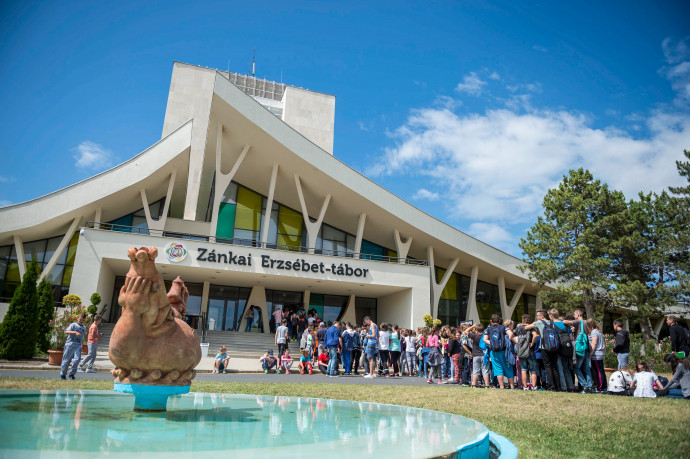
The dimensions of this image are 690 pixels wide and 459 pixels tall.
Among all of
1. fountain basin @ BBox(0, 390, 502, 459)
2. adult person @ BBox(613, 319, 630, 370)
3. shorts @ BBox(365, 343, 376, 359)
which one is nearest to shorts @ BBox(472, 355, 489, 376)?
adult person @ BBox(613, 319, 630, 370)

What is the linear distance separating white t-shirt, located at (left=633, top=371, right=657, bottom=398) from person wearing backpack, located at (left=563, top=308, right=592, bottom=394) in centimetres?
99

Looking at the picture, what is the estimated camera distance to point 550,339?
893 cm

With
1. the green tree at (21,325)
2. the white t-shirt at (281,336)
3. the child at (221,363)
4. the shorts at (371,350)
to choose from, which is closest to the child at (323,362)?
the white t-shirt at (281,336)

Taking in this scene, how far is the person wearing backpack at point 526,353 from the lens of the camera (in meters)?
9.39

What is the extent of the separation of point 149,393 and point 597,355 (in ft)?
29.2

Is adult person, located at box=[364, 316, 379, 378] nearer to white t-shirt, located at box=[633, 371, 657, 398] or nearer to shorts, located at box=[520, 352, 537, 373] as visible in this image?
shorts, located at box=[520, 352, 537, 373]

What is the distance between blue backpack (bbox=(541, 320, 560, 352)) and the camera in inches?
351

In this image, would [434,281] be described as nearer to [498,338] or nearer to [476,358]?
[476,358]

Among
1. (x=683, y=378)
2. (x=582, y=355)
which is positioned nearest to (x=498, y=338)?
(x=582, y=355)

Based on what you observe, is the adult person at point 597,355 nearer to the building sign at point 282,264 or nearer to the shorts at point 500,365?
the shorts at point 500,365

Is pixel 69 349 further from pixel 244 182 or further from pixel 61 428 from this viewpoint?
pixel 244 182

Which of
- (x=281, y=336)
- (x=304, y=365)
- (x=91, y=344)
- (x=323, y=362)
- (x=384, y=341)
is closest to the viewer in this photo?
(x=91, y=344)

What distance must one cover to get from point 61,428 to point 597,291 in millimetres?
25232

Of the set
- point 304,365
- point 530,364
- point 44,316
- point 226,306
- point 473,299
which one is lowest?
point 304,365
